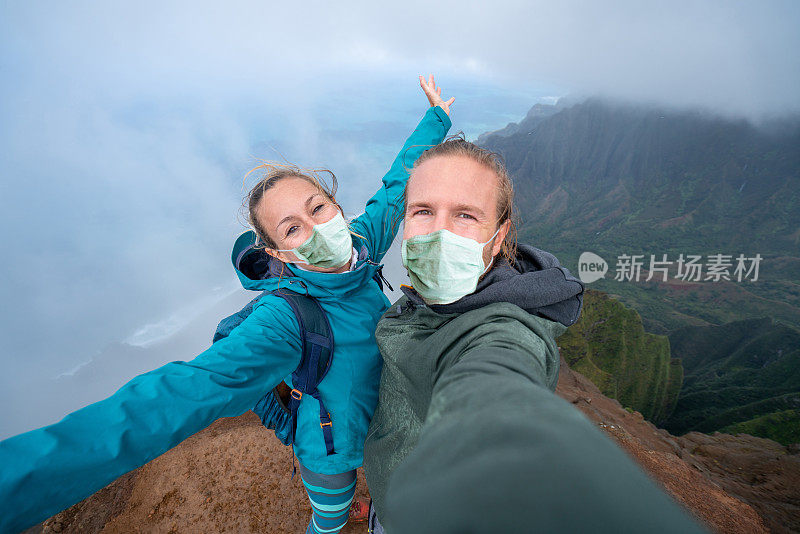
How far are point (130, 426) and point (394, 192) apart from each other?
3.26 meters

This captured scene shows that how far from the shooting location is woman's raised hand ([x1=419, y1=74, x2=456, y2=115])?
4.39 metres

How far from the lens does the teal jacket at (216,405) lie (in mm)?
1229

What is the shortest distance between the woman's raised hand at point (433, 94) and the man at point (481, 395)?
2.36 meters

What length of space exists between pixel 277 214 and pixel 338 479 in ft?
7.94

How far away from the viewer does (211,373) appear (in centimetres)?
172

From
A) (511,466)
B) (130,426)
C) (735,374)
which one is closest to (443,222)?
(511,466)

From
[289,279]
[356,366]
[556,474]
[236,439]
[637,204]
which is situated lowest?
[637,204]

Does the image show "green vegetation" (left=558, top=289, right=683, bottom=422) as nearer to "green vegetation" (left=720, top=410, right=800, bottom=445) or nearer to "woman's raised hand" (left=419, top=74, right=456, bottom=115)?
"green vegetation" (left=720, top=410, right=800, bottom=445)

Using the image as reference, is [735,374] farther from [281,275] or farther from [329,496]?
[281,275]

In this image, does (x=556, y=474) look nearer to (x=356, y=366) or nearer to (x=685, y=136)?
(x=356, y=366)

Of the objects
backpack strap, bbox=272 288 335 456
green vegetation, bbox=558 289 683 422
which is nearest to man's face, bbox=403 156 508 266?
backpack strap, bbox=272 288 335 456

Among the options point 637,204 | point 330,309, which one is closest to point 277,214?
point 330,309

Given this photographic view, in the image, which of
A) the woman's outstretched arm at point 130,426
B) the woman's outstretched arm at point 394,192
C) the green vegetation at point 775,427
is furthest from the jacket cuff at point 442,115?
the green vegetation at point 775,427

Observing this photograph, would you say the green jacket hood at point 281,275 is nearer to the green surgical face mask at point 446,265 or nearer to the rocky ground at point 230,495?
the green surgical face mask at point 446,265
